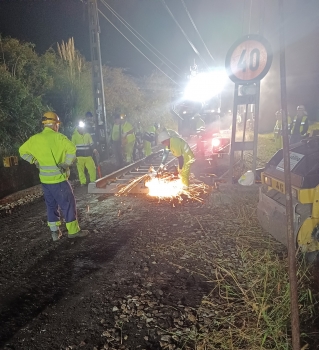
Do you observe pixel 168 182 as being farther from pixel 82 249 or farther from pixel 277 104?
pixel 277 104

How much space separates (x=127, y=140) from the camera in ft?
39.0

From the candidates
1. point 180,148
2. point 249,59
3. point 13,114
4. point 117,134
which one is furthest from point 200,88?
point 249,59

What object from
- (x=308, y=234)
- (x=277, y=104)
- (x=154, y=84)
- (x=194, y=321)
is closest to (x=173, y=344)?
(x=194, y=321)

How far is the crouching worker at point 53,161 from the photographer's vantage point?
15.4 feet

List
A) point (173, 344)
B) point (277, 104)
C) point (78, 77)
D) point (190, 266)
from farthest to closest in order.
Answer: point (277, 104), point (78, 77), point (190, 266), point (173, 344)

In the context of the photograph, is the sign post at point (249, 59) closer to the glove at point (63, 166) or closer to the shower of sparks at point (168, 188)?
the shower of sparks at point (168, 188)

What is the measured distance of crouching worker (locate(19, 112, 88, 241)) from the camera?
4699 mm

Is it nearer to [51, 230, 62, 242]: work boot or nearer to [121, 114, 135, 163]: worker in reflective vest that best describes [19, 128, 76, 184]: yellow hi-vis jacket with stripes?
[51, 230, 62, 242]: work boot

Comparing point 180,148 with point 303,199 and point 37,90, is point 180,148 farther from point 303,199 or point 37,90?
point 37,90

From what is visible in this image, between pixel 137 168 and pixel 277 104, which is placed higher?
pixel 277 104

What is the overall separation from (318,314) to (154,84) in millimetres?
33976

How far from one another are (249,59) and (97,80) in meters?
8.45

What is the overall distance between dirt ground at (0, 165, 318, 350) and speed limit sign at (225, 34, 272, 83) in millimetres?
2549

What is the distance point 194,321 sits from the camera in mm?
2896
